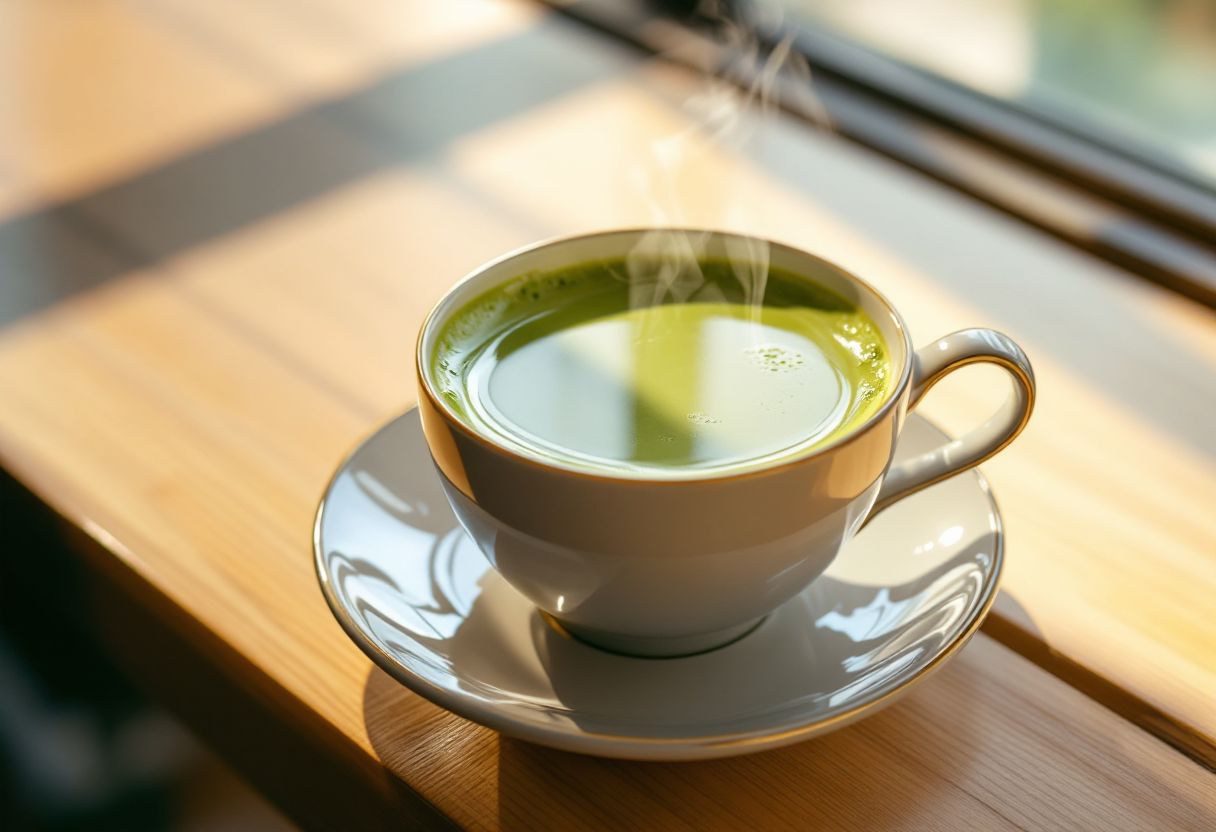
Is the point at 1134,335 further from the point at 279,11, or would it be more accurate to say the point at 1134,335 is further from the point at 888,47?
the point at 279,11

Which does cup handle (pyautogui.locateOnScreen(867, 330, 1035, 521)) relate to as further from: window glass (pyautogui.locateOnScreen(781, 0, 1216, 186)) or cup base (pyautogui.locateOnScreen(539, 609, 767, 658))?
window glass (pyautogui.locateOnScreen(781, 0, 1216, 186))

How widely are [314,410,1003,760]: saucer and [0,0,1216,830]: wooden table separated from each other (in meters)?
0.03

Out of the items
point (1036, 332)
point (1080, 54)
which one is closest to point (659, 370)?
point (1036, 332)

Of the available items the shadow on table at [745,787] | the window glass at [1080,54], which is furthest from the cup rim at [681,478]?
the window glass at [1080,54]

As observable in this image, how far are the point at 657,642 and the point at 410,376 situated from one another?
0.30 metres

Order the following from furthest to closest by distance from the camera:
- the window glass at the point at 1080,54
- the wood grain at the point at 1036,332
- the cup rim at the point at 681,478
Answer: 1. the window glass at the point at 1080,54
2. the wood grain at the point at 1036,332
3. the cup rim at the point at 681,478

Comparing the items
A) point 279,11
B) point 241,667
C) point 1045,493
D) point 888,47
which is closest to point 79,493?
point 241,667

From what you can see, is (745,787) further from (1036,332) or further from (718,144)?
(718,144)

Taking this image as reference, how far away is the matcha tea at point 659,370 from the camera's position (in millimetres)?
491

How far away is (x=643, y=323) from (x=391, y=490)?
146 mm

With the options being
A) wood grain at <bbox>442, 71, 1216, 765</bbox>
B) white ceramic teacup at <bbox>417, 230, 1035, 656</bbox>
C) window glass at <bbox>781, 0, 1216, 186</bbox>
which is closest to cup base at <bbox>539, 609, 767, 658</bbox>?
white ceramic teacup at <bbox>417, 230, 1035, 656</bbox>

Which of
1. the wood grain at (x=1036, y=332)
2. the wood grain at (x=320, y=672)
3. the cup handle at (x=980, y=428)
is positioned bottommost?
the wood grain at (x=320, y=672)

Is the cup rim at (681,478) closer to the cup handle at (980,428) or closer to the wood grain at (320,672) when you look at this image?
the cup handle at (980,428)

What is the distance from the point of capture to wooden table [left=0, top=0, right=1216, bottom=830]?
48cm
